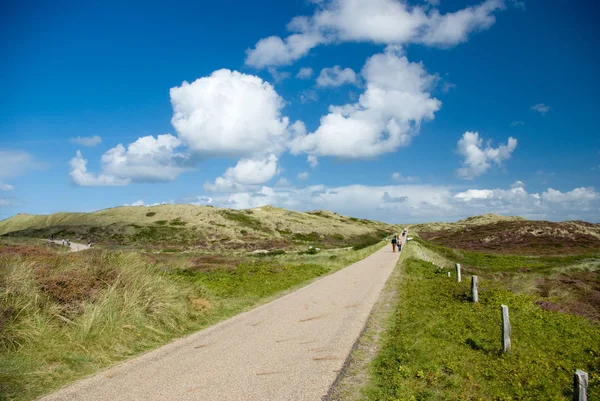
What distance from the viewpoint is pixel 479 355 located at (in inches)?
384

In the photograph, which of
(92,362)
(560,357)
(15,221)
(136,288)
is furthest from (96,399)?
(15,221)

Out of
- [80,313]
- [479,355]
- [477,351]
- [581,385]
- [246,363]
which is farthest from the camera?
[80,313]

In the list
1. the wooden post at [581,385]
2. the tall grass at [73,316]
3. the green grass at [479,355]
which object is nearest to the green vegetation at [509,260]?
the green grass at [479,355]

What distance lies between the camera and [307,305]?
651 inches

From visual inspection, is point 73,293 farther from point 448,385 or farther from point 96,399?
point 448,385

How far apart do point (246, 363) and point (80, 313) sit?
5.79 m

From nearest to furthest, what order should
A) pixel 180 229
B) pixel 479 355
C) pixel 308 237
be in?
pixel 479 355, pixel 180 229, pixel 308 237

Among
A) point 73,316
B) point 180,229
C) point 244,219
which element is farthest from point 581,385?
point 244,219

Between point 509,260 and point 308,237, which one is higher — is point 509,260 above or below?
below

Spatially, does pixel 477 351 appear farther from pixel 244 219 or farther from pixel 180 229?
pixel 244 219

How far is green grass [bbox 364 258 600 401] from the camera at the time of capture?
7.82 m

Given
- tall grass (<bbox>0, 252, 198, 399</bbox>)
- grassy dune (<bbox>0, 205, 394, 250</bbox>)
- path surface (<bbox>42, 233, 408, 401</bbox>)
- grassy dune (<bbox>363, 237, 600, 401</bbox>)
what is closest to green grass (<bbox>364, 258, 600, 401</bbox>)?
grassy dune (<bbox>363, 237, 600, 401</bbox>)

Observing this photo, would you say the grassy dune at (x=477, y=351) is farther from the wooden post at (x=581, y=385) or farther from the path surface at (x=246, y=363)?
the wooden post at (x=581, y=385)

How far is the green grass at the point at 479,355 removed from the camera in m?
7.82
